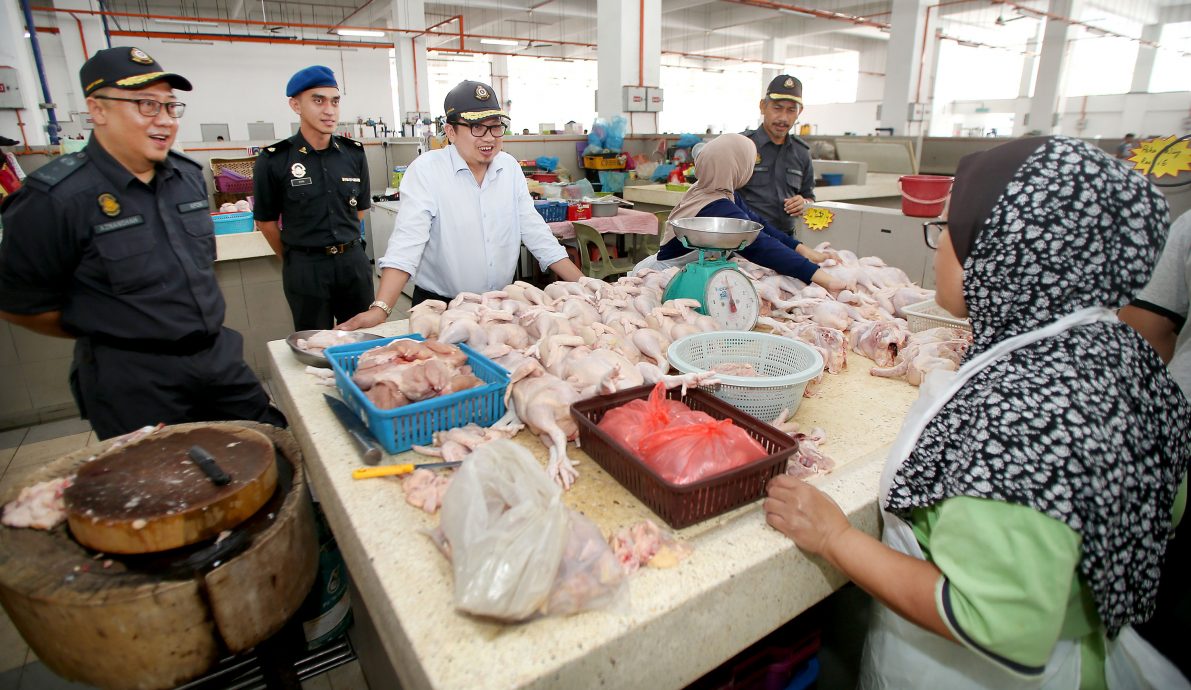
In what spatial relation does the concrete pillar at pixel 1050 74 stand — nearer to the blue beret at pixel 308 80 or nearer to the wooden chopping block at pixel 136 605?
the blue beret at pixel 308 80

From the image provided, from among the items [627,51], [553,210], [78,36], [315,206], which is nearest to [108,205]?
[315,206]

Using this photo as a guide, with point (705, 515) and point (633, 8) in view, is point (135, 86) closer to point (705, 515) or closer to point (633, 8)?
point (705, 515)

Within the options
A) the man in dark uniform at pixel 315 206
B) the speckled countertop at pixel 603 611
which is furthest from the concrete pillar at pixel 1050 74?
the speckled countertop at pixel 603 611

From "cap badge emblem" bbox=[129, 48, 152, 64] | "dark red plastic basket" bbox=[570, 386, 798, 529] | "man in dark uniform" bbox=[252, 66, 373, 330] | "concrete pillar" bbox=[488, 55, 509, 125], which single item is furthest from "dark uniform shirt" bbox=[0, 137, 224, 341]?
"concrete pillar" bbox=[488, 55, 509, 125]

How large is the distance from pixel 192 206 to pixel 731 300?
7.42 feet

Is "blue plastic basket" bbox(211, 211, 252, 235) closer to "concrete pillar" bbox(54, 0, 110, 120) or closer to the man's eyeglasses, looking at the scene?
the man's eyeglasses

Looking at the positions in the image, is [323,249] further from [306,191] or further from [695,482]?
[695,482]

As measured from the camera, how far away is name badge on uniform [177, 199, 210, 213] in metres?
2.54

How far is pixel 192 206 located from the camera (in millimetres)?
2584

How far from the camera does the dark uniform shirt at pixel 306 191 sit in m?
4.00

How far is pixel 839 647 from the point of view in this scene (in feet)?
7.72

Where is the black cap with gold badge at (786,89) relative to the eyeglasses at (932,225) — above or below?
above

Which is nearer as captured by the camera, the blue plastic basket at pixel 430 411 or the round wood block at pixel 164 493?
the round wood block at pixel 164 493

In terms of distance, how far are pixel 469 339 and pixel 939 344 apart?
1.70 metres
